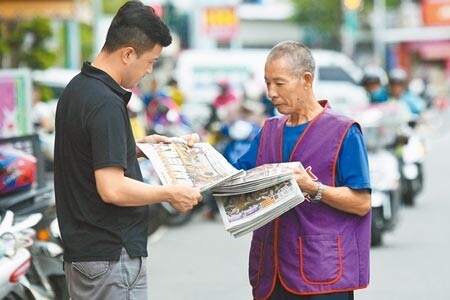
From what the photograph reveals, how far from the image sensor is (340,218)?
4863 mm

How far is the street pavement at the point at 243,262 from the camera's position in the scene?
366 inches

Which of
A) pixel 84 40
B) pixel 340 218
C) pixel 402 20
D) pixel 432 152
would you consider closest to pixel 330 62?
pixel 432 152

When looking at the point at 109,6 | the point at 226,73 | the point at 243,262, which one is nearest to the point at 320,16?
the point at 109,6

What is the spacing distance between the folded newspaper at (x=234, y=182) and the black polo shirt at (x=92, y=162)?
0.17 meters

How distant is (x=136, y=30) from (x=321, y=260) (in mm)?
1179

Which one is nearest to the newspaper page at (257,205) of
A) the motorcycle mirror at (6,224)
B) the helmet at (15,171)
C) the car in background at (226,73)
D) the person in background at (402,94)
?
the motorcycle mirror at (6,224)

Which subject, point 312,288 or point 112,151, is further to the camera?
point 312,288

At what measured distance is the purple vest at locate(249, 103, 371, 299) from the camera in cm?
479

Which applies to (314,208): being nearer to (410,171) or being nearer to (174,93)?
(410,171)

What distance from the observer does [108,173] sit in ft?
14.1

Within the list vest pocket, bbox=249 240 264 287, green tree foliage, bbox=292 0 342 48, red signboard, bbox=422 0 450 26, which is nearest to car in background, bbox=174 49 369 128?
red signboard, bbox=422 0 450 26

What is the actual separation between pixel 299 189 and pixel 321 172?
1.14 feet

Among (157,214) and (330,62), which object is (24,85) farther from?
(330,62)

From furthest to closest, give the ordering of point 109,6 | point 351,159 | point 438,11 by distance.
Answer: point 438,11
point 109,6
point 351,159
